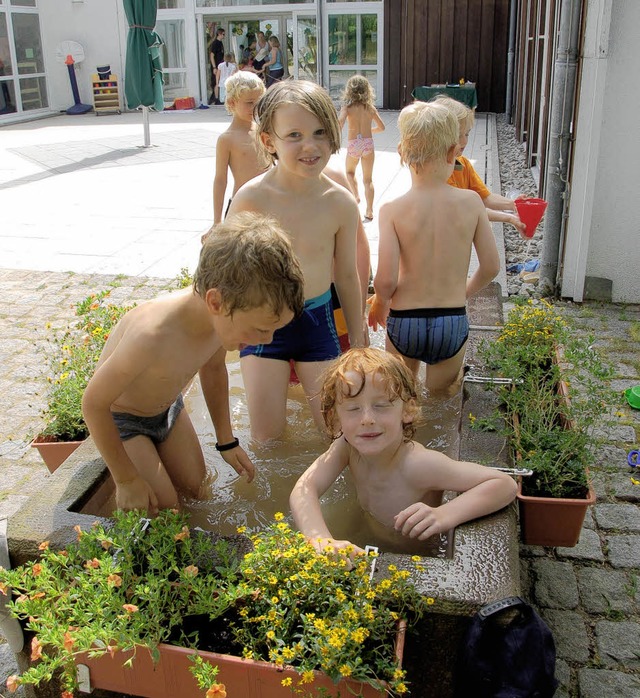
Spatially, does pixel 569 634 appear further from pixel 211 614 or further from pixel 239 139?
pixel 239 139

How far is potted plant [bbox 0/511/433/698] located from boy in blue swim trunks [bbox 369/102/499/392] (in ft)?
5.70

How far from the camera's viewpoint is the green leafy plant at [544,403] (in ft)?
9.90

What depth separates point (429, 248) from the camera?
3.71 m

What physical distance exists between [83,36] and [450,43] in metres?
10.4

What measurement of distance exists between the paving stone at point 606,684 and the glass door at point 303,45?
21047 millimetres

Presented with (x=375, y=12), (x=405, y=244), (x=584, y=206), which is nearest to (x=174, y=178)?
(x=584, y=206)

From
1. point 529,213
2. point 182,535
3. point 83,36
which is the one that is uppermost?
point 83,36

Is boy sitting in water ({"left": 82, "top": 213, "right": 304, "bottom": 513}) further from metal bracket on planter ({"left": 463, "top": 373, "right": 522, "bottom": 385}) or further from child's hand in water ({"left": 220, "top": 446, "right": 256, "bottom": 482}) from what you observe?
metal bracket on planter ({"left": 463, "top": 373, "right": 522, "bottom": 385})

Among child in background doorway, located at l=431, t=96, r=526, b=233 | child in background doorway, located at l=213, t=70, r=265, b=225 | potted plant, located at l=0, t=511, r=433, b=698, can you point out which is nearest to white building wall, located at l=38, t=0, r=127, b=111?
child in background doorway, located at l=213, t=70, r=265, b=225

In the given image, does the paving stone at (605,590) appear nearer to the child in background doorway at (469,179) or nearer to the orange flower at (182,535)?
the orange flower at (182,535)

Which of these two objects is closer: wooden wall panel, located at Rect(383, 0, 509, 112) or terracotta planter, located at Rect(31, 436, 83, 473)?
terracotta planter, located at Rect(31, 436, 83, 473)

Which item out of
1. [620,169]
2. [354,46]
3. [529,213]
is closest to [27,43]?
[354,46]

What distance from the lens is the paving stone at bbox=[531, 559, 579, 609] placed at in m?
3.04

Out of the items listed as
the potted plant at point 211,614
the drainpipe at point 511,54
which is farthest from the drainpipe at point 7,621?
the drainpipe at point 511,54
